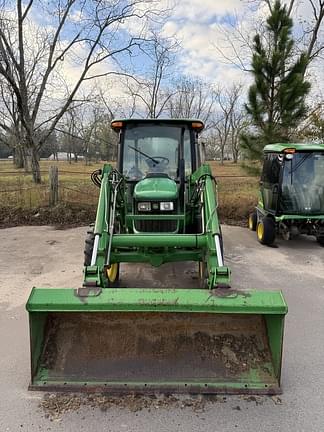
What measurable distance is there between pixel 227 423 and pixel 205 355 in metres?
0.50

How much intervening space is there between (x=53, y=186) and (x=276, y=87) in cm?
650

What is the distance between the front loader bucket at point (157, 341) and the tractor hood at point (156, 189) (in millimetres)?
1691

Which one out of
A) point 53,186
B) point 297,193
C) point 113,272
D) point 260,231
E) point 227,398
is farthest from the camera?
point 53,186

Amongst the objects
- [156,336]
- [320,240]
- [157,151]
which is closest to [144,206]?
[157,151]

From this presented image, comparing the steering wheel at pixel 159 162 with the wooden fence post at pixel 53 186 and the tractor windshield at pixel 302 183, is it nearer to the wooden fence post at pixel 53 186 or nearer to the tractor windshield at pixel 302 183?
the tractor windshield at pixel 302 183

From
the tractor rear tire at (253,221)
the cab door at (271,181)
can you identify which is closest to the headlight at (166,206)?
the cab door at (271,181)

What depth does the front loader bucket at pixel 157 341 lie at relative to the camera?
262 centimetres

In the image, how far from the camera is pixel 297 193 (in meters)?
6.91

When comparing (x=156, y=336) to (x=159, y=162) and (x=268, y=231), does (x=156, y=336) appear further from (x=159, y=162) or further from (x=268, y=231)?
(x=268, y=231)

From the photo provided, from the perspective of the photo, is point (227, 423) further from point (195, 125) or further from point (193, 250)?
point (195, 125)

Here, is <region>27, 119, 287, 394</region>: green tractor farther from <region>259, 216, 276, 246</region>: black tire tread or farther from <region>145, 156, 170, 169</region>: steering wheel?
<region>259, 216, 276, 246</region>: black tire tread

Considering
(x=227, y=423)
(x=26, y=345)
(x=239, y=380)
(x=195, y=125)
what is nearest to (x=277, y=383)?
(x=239, y=380)

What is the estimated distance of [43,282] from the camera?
5.03 m

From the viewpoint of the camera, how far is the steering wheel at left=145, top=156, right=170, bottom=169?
4934 millimetres
